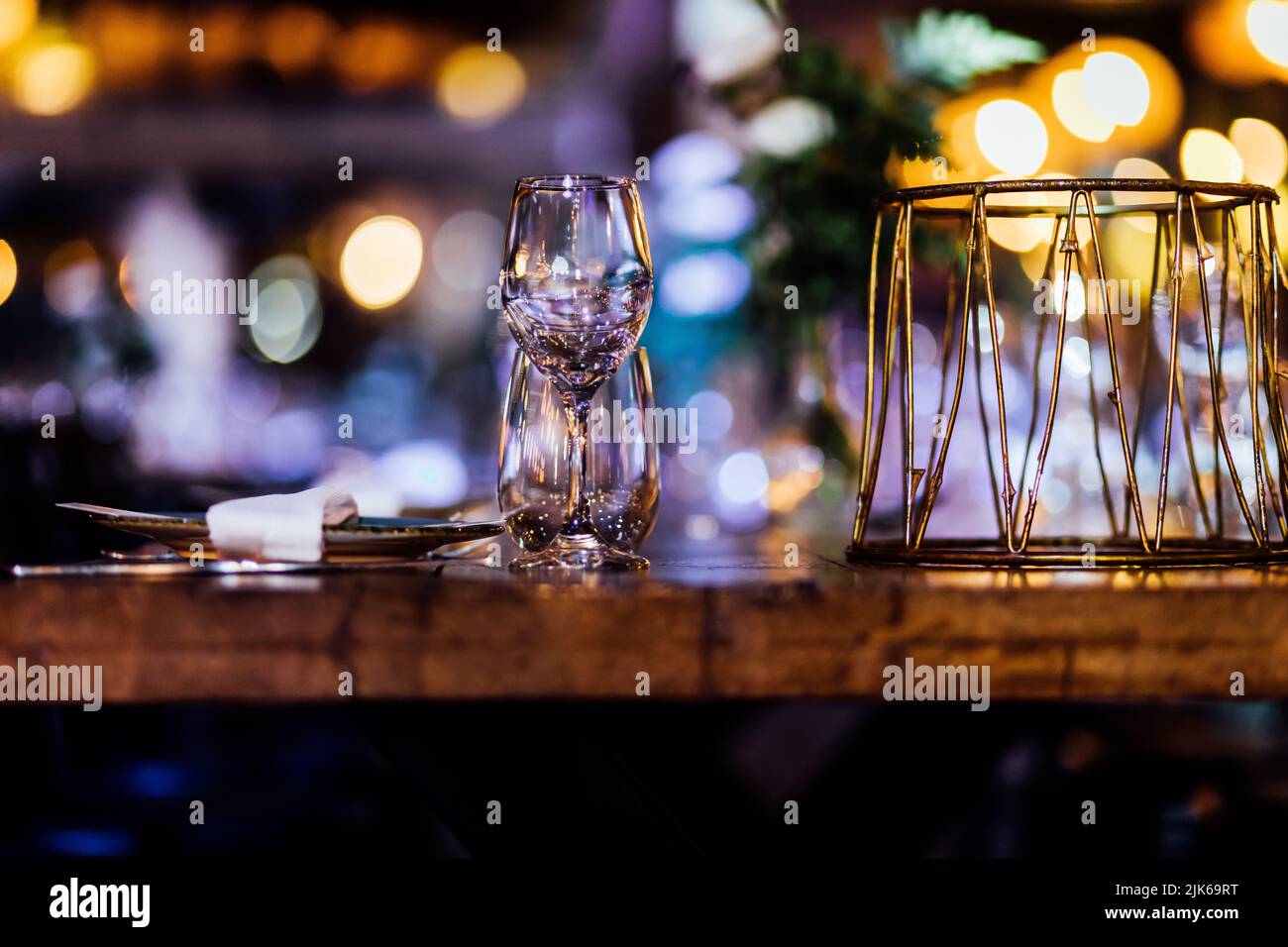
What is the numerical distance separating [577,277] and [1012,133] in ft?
10.8

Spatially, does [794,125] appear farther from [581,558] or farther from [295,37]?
[295,37]

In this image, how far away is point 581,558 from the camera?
0.75 m

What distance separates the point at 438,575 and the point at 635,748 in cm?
68

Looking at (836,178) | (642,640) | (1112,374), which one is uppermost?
(836,178)

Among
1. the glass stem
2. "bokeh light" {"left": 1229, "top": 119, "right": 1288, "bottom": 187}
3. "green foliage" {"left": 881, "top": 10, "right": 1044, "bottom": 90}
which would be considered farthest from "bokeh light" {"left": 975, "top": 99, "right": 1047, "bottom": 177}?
the glass stem

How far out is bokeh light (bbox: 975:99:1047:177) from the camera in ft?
12.1

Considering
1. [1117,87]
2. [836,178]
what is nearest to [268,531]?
[836,178]

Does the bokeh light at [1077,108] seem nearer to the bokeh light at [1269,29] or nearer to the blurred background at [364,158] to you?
the blurred background at [364,158]

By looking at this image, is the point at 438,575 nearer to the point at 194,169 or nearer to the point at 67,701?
the point at 67,701

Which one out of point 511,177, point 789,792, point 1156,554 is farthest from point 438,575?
point 511,177

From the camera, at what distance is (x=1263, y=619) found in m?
0.59

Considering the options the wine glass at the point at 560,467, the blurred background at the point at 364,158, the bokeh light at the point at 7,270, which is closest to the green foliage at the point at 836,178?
the wine glass at the point at 560,467

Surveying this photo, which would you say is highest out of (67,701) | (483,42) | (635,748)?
(483,42)

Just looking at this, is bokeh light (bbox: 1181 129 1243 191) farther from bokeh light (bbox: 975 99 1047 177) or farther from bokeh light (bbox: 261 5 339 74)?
bokeh light (bbox: 261 5 339 74)
